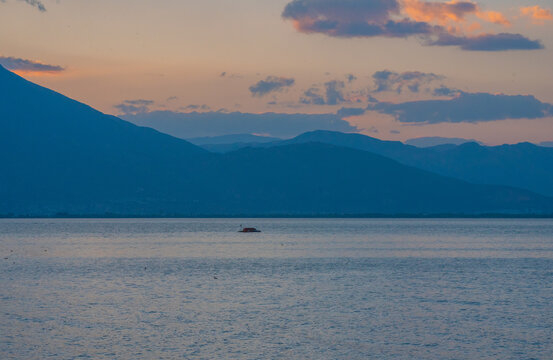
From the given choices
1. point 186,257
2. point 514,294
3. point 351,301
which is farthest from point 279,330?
point 186,257

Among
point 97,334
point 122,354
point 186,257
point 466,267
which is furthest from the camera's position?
point 186,257

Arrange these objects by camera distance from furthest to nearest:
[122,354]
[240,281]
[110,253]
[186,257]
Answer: [110,253], [186,257], [240,281], [122,354]

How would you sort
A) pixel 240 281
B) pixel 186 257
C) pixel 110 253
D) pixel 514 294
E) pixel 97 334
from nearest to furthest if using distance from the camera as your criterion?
1. pixel 97 334
2. pixel 514 294
3. pixel 240 281
4. pixel 186 257
5. pixel 110 253

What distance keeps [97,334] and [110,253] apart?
93.1 metres

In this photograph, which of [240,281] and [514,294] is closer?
[514,294]

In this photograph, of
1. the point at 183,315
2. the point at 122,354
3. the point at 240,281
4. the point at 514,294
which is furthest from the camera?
the point at 240,281

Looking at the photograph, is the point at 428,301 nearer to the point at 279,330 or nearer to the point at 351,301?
the point at 351,301

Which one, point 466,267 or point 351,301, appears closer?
point 351,301

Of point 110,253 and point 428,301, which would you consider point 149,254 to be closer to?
point 110,253

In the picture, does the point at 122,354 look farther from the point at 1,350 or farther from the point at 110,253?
the point at 110,253

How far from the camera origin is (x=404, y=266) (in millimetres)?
117312

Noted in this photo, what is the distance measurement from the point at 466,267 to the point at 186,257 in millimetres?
49186

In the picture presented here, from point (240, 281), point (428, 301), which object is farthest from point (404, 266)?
point (428, 301)

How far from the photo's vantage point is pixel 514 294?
7869 centimetres
